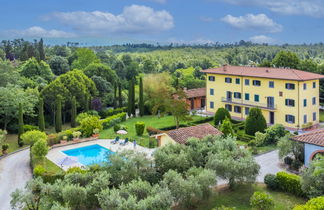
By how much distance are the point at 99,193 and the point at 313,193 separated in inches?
439

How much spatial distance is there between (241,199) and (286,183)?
3323 mm

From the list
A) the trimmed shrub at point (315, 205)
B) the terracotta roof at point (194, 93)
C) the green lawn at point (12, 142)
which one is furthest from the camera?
the terracotta roof at point (194, 93)

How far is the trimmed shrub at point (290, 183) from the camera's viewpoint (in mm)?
21922

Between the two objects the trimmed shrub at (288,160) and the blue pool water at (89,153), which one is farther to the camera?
the blue pool water at (89,153)

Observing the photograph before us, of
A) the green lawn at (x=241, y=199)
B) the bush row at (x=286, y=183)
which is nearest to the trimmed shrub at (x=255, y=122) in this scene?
the bush row at (x=286, y=183)

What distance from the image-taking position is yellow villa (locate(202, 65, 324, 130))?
39.7 metres

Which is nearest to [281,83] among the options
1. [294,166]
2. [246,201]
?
[294,166]

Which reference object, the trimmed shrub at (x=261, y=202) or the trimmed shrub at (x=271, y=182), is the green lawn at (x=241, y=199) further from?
the trimmed shrub at (x=261, y=202)

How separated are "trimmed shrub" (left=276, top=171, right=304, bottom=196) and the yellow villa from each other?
18065 millimetres

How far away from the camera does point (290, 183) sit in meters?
22.4

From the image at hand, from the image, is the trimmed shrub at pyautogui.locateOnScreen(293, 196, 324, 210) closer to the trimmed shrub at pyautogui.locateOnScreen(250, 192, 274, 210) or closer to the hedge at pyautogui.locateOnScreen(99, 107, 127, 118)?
the trimmed shrub at pyautogui.locateOnScreen(250, 192, 274, 210)

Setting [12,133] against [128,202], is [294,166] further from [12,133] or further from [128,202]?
[12,133]

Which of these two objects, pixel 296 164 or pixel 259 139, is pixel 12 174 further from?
pixel 296 164

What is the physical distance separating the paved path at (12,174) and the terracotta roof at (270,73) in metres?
25.5
